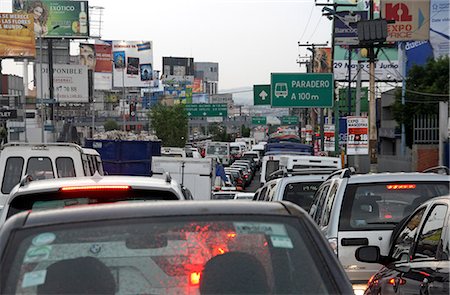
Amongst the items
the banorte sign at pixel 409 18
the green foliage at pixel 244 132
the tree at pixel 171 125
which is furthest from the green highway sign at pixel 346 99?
the green foliage at pixel 244 132

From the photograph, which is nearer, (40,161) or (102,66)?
(40,161)

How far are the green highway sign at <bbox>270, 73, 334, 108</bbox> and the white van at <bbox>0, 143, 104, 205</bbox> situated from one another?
77.4ft

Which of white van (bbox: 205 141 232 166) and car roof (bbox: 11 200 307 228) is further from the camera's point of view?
white van (bbox: 205 141 232 166)

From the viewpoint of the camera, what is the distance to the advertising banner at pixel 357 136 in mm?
25516

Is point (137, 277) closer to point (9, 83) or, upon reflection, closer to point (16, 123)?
A: point (16, 123)

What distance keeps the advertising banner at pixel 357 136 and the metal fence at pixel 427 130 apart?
22319mm

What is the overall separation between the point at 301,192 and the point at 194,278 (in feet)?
32.8

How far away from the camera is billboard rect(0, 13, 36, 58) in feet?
262

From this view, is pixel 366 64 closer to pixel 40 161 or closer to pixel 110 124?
pixel 110 124

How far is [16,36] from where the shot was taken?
80.4 meters

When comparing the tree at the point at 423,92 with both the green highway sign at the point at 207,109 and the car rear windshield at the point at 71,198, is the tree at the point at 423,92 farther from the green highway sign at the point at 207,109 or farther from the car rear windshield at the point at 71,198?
the car rear windshield at the point at 71,198

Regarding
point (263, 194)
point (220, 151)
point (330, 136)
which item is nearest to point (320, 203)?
point (263, 194)

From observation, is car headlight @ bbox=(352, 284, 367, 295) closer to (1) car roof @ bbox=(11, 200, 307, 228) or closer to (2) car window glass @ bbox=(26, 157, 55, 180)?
(1) car roof @ bbox=(11, 200, 307, 228)

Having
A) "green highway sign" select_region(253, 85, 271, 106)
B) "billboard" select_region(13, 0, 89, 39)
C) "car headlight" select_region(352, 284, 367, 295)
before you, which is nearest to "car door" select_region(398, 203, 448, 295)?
"car headlight" select_region(352, 284, 367, 295)
